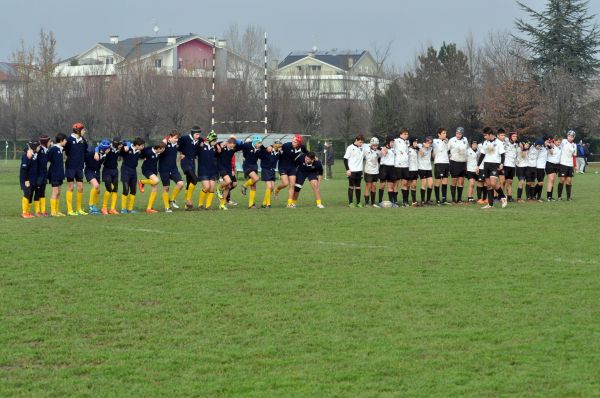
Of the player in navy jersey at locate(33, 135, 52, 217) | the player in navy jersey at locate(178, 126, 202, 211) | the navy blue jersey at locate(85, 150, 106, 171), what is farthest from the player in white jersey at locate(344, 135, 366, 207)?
the player in navy jersey at locate(33, 135, 52, 217)

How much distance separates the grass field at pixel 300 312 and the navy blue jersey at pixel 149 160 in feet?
16.2

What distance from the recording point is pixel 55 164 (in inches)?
840

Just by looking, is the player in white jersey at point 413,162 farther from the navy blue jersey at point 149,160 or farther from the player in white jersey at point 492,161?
the navy blue jersey at point 149,160

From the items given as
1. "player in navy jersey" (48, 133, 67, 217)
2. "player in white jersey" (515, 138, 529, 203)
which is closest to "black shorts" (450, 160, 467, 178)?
"player in white jersey" (515, 138, 529, 203)

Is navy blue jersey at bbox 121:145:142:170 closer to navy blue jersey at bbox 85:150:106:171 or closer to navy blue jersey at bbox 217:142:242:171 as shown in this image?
navy blue jersey at bbox 85:150:106:171

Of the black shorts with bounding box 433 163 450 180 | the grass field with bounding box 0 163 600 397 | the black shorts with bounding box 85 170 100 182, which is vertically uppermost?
the black shorts with bounding box 433 163 450 180

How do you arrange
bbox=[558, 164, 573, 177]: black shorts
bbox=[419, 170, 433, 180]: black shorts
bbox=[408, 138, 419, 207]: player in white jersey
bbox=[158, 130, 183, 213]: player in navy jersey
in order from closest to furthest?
bbox=[158, 130, 183, 213]: player in navy jersey → bbox=[408, 138, 419, 207]: player in white jersey → bbox=[419, 170, 433, 180]: black shorts → bbox=[558, 164, 573, 177]: black shorts

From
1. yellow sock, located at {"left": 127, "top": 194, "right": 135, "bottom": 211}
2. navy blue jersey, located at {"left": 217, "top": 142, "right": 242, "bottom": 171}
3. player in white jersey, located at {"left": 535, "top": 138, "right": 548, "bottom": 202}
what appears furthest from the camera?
player in white jersey, located at {"left": 535, "top": 138, "right": 548, "bottom": 202}

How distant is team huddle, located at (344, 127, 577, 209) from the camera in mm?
24094

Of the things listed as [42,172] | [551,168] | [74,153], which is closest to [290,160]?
[74,153]

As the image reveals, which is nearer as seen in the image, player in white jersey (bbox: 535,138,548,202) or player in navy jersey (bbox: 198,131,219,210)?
player in navy jersey (bbox: 198,131,219,210)

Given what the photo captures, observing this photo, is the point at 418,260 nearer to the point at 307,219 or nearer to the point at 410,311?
the point at 410,311

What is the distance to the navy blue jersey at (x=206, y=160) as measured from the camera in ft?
76.2

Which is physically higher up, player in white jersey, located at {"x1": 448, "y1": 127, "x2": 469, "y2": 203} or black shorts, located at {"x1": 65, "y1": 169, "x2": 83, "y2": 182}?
player in white jersey, located at {"x1": 448, "y1": 127, "x2": 469, "y2": 203}
